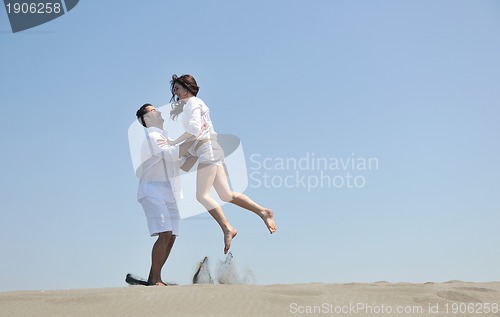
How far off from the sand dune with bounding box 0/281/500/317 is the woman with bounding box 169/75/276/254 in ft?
4.96

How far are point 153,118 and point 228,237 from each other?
170 centimetres

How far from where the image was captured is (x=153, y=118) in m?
7.83

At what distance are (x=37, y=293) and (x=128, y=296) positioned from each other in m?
1.13

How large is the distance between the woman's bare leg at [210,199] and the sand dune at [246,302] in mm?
1301

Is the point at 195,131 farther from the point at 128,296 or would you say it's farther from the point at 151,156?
the point at 128,296

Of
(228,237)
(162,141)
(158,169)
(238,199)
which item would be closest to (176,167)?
(158,169)

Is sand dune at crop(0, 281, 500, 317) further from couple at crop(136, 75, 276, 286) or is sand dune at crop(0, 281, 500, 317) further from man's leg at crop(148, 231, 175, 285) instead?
couple at crop(136, 75, 276, 286)

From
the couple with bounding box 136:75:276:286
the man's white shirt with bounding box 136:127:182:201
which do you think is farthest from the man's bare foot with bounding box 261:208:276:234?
the man's white shirt with bounding box 136:127:182:201

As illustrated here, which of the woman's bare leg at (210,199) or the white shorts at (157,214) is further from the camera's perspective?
the woman's bare leg at (210,199)

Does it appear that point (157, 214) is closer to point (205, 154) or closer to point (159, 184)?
point (159, 184)

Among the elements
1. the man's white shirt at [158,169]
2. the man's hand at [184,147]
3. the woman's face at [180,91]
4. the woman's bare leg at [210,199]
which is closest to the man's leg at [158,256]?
the man's white shirt at [158,169]

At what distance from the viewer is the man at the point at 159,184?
7.49 m

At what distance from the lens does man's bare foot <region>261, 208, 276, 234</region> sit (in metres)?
7.94

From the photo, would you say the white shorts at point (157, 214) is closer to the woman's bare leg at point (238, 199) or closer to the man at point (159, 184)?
the man at point (159, 184)
